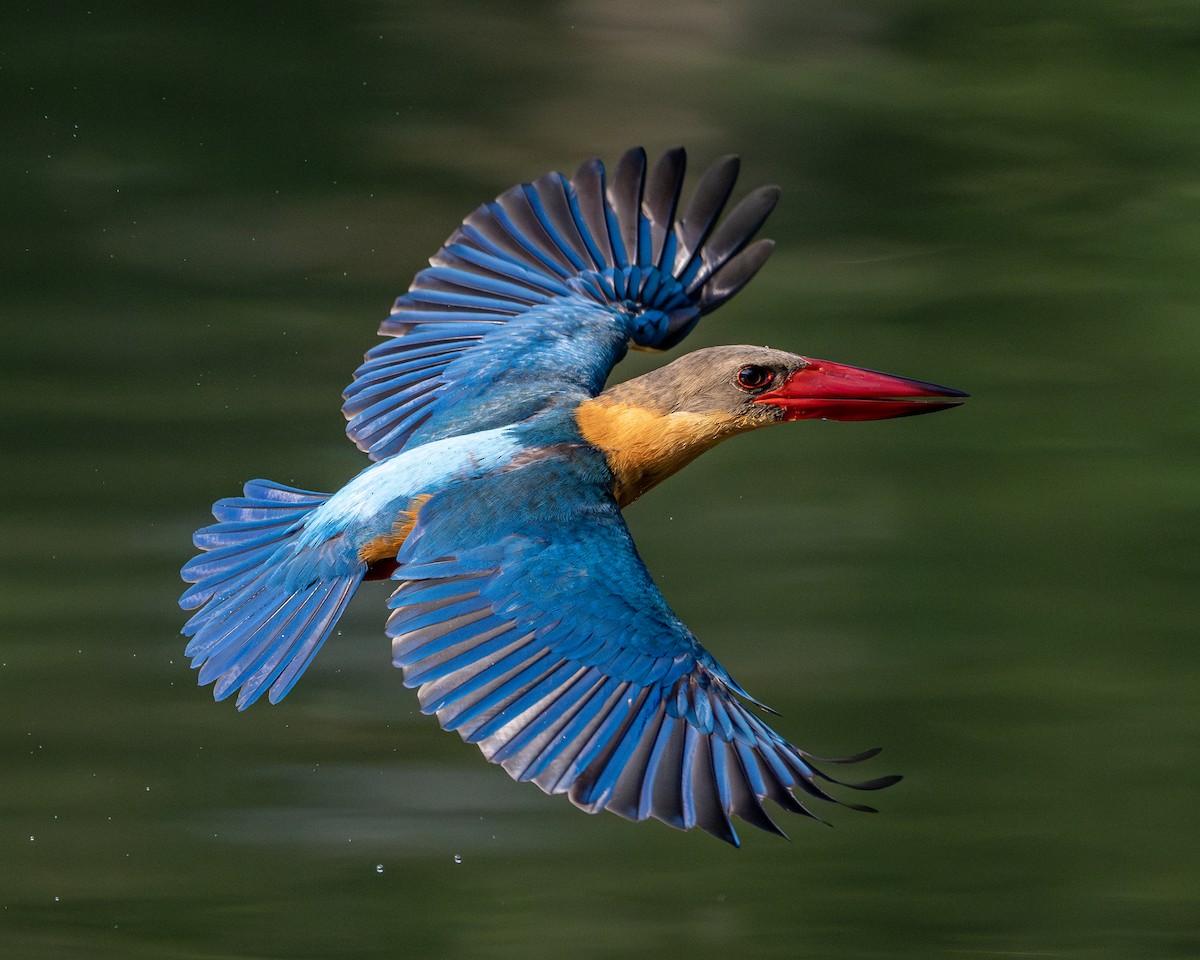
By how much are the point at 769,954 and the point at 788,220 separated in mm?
3302

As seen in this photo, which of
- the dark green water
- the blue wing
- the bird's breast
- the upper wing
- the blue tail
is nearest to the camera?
the blue wing

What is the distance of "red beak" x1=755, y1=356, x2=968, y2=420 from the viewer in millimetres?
4098

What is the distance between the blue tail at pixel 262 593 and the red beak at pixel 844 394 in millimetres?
1055

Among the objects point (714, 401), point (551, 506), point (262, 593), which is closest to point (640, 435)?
point (714, 401)

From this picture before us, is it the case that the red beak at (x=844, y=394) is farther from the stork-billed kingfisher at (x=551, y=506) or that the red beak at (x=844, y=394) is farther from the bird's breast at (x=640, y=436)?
the bird's breast at (x=640, y=436)

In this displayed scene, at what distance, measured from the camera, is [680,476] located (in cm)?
568

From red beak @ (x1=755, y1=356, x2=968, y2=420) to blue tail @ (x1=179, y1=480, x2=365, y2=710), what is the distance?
1055 mm

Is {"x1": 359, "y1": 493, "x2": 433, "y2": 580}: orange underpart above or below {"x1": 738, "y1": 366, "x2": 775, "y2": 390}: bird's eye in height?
below

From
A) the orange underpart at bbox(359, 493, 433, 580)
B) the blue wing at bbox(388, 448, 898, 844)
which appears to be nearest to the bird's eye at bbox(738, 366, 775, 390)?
the blue wing at bbox(388, 448, 898, 844)

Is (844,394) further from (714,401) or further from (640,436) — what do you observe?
(640,436)

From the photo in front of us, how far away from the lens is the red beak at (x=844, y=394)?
4.10 m

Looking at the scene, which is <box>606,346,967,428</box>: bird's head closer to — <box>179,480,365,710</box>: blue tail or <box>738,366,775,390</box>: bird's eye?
<box>738,366,775,390</box>: bird's eye

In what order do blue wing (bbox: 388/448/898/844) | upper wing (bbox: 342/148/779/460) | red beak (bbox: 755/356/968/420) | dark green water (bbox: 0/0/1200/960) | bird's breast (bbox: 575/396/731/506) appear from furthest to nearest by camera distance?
upper wing (bbox: 342/148/779/460) < dark green water (bbox: 0/0/1200/960) < red beak (bbox: 755/356/968/420) < bird's breast (bbox: 575/396/731/506) < blue wing (bbox: 388/448/898/844)

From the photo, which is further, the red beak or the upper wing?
the upper wing
